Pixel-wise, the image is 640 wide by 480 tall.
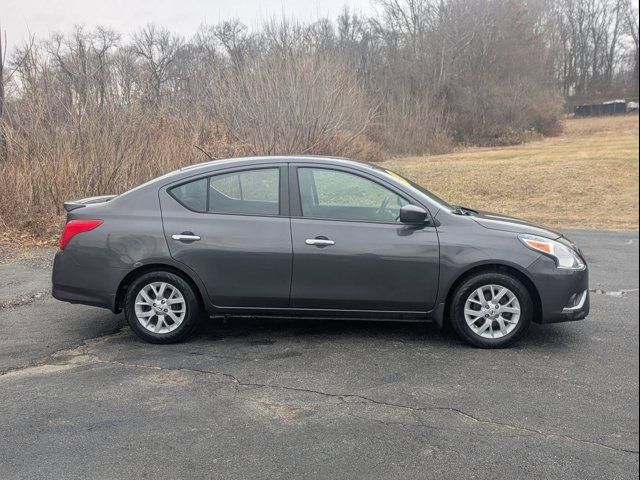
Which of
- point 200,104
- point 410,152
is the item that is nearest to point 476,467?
point 200,104

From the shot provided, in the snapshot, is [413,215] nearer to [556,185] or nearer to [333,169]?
[333,169]

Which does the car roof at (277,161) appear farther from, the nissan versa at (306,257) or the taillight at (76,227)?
the taillight at (76,227)

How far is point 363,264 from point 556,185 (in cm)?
1387

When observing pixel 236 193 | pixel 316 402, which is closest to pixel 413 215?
pixel 236 193

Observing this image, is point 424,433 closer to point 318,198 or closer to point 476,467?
point 476,467

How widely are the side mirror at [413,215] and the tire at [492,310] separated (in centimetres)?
63

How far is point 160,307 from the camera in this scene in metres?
4.82

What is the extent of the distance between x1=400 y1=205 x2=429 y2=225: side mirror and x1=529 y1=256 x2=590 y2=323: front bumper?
3.13 feet

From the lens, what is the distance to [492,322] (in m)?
4.67

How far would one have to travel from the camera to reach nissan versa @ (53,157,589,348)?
15.2 ft

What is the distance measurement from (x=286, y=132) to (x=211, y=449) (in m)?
13.0

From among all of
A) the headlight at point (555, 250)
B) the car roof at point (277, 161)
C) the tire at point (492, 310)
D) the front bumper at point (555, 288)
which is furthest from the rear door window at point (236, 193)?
the front bumper at point (555, 288)

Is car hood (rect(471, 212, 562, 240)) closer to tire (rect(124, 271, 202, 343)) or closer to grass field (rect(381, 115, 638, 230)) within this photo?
tire (rect(124, 271, 202, 343))

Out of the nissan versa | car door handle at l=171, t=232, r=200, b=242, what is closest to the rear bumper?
the nissan versa
